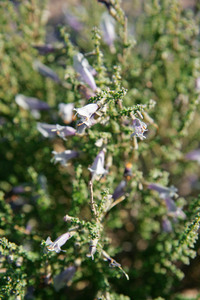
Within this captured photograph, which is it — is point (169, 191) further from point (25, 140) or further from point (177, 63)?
point (177, 63)

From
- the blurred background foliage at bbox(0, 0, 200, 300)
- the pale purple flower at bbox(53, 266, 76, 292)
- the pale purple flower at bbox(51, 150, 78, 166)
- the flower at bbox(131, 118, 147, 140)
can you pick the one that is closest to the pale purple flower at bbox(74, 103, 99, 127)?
the blurred background foliage at bbox(0, 0, 200, 300)

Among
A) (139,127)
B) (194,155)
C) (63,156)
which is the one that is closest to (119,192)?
(63,156)

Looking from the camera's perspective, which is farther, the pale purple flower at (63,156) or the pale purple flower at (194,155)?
the pale purple flower at (194,155)

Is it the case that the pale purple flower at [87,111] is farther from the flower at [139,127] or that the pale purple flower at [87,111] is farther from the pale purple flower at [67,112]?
the pale purple flower at [67,112]

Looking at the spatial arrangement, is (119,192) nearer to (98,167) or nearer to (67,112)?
(98,167)

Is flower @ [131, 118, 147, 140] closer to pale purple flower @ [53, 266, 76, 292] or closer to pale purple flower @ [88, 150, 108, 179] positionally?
pale purple flower @ [88, 150, 108, 179]

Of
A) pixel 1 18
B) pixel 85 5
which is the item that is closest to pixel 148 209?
pixel 1 18

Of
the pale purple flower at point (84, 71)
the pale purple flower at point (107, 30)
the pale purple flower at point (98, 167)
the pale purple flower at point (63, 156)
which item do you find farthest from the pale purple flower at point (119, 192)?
the pale purple flower at point (107, 30)
